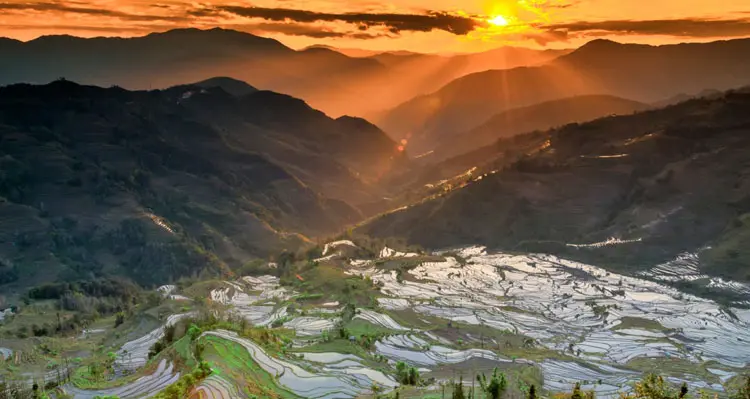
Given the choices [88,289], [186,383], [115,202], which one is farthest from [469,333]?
[115,202]

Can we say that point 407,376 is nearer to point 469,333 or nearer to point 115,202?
point 469,333

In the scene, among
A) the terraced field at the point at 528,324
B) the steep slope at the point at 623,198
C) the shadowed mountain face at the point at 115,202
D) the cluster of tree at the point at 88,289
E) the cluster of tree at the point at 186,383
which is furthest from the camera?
the shadowed mountain face at the point at 115,202

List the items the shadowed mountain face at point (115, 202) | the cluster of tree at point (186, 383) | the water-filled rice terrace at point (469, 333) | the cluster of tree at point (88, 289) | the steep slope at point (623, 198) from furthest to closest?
the shadowed mountain face at point (115, 202) < the cluster of tree at point (88, 289) < the steep slope at point (623, 198) < the water-filled rice terrace at point (469, 333) < the cluster of tree at point (186, 383)

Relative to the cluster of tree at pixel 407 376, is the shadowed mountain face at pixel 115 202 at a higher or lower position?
lower

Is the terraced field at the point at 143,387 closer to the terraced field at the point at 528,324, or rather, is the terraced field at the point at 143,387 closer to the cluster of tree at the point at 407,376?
the terraced field at the point at 528,324

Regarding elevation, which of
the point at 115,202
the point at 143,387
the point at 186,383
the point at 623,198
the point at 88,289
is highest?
the point at 186,383

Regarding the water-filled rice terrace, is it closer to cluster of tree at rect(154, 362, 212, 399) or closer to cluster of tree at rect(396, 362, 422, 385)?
cluster of tree at rect(154, 362, 212, 399)

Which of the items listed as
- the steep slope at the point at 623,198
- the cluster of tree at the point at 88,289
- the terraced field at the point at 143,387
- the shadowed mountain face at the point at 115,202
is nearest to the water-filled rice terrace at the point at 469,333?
the terraced field at the point at 143,387

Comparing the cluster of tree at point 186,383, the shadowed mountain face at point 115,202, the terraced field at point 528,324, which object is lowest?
the shadowed mountain face at point 115,202
